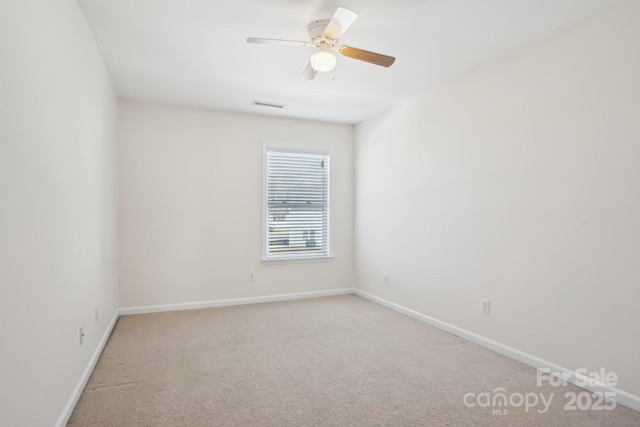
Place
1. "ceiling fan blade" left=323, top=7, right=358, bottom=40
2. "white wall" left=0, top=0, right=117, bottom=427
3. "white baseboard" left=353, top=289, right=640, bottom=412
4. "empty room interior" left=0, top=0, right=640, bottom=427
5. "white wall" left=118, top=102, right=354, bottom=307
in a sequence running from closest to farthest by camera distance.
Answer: "white wall" left=0, top=0, right=117, bottom=427
"empty room interior" left=0, top=0, right=640, bottom=427
"ceiling fan blade" left=323, top=7, right=358, bottom=40
"white baseboard" left=353, top=289, right=640, bottom=412
"white wall" left=118, top=102, right=354, bottom=307

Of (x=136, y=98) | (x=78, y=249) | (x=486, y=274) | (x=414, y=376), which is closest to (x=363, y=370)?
(x=414, y=376)

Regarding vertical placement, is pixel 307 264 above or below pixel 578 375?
above

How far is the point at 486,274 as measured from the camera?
3127 mm

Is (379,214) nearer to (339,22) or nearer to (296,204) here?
(296,204)

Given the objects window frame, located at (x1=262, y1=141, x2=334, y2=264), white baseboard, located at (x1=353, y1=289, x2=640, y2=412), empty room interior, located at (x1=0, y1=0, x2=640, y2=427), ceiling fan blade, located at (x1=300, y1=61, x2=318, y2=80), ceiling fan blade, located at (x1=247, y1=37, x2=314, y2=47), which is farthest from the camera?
window frame, located at (x1=262, y1=141, x2=334, y2=264)

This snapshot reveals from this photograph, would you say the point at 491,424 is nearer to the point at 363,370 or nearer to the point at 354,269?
the point at 363,370

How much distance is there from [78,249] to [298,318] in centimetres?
232

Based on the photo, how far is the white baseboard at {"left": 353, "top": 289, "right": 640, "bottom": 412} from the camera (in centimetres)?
218

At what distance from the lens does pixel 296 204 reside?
493 cm

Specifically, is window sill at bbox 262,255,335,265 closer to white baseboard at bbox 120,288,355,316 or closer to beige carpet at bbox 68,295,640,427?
white baseboard at bbox 120,288,355,316

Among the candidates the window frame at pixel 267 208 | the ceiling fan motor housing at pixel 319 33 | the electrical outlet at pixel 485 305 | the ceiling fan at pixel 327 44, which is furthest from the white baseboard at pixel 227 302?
the ceiling fan motor housing at pixel 319 33

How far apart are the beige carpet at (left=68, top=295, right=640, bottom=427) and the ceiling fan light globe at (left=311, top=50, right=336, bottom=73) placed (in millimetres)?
2174

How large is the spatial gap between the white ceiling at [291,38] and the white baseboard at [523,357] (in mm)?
2400

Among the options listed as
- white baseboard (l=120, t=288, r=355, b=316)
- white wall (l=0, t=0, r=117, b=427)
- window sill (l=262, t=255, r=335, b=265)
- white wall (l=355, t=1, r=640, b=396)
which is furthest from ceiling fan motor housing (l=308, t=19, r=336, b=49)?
white baseboard (l=120, t=288, r=355, b=316)
